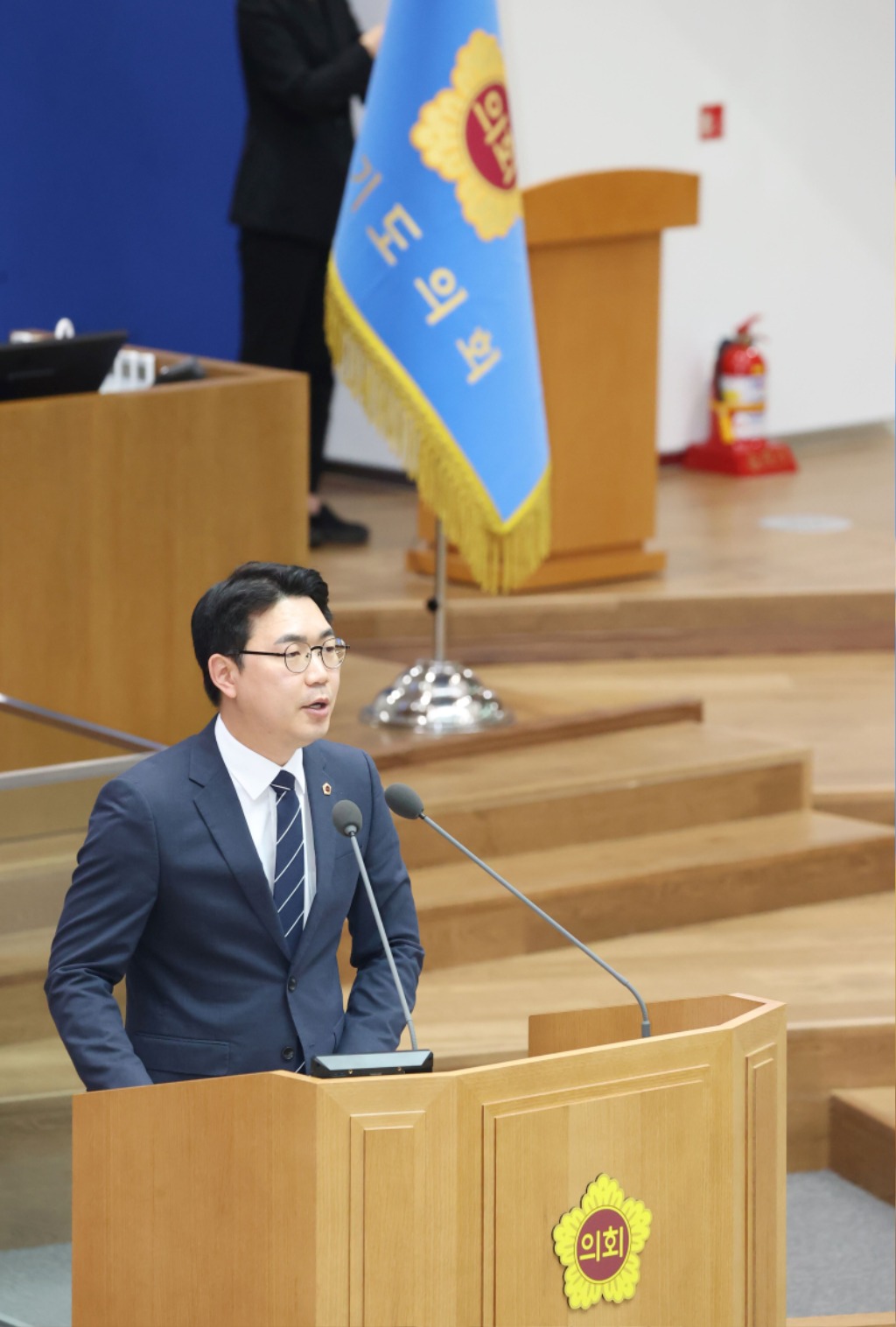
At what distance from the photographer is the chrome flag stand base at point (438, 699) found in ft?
15.2

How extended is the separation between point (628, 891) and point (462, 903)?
0.39 meters

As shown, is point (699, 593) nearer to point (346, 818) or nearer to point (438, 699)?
point (438, 699)

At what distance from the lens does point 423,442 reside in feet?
14.4

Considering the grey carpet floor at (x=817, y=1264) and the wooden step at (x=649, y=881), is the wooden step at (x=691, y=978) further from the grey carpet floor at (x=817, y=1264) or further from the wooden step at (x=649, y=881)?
the grey carpet floor at (x=817, y=1264)

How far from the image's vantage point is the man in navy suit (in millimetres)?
2146

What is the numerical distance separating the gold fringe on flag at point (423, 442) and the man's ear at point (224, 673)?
2189 mm

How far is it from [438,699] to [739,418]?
11.3ft

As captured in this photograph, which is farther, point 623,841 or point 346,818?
→ point 623,841

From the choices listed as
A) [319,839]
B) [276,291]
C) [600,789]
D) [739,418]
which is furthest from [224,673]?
[739,418]

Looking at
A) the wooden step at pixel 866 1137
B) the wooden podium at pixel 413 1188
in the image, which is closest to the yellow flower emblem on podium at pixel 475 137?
the wooden step at pixel 866 1137

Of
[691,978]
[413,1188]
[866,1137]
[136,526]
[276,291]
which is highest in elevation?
[276,291]

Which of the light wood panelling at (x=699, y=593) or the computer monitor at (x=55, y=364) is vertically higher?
the computer monitor at (x=55, y=364)

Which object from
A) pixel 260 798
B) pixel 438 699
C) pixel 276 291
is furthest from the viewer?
pixel 276 291

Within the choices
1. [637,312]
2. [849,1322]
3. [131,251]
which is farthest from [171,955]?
[131,251]
